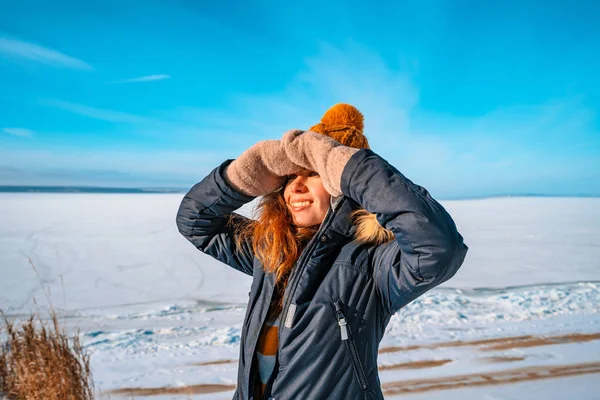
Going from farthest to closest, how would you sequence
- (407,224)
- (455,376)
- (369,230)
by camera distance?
(455,376)
(369,230)
(407,224)

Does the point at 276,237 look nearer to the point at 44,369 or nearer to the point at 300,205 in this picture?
the point at 300,205

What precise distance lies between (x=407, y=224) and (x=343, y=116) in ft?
2.11

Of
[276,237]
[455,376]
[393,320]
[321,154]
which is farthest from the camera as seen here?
[393,320]

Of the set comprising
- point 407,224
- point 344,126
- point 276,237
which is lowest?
point 276,237

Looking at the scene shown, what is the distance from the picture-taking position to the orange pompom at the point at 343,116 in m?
1.54

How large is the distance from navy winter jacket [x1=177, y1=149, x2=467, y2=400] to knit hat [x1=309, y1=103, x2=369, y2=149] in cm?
28

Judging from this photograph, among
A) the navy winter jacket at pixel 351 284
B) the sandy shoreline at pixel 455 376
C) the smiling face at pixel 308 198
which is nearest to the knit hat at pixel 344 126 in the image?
the smiling face at pixel 308 198

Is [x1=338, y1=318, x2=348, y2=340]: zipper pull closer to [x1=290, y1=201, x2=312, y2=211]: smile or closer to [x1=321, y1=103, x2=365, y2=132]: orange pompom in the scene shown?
[x1=290, y1=201, x2=312, y2=211]: smile

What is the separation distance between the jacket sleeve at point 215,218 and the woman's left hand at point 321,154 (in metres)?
0.33

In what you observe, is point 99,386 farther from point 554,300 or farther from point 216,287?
point 554,300

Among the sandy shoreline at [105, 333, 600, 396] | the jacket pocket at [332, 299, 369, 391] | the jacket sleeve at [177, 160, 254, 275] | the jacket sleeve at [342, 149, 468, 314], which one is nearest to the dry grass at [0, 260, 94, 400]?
the sandy shoreline at [105, 333, 600, 396]

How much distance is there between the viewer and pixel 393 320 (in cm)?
506

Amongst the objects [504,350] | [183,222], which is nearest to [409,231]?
[183,222]

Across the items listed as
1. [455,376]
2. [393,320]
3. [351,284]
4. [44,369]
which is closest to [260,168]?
[351,284]
